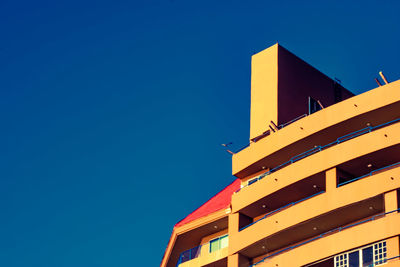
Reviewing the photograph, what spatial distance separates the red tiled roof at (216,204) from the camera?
220 feet

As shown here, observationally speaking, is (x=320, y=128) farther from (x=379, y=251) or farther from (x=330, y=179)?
(x=379, y=251)

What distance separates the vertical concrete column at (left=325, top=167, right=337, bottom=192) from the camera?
57594 mm

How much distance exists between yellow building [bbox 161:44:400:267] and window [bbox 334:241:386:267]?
62 millimetres

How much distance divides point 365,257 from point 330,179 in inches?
249

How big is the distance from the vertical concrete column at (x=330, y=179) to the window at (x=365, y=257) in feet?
15.2

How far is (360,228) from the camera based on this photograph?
54.3m

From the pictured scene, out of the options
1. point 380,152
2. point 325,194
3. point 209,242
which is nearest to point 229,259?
point 209,242

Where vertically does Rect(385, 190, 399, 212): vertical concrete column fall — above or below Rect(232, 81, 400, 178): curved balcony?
below

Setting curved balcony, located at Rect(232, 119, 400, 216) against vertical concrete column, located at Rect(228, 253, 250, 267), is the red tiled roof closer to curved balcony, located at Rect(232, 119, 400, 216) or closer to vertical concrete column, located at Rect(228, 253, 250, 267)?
curved balcony, located at Rect(232, 119, 400, 216)

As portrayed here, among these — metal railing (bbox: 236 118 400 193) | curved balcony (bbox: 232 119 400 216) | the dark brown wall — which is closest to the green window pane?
curved balcony (bbox: 232 119 400 216)

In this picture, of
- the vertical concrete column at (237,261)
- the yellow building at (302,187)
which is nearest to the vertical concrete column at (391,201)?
the yellow building at (302,187)

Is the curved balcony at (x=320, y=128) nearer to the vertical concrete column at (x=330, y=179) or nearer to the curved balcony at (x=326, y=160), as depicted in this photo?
the curved balcony at (x=326, y=160)

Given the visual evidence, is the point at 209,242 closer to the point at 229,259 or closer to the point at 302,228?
the point at 229,259

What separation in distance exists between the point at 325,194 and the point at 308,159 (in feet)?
10.5
